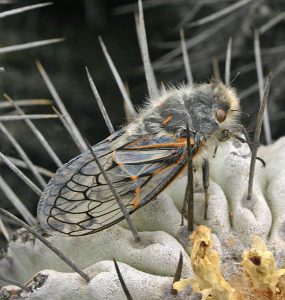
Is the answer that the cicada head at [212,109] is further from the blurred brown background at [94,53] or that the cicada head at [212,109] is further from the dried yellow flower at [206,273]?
the blurred brown background at [94,53]

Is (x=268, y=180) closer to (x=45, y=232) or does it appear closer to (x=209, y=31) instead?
(x=45, y=232)

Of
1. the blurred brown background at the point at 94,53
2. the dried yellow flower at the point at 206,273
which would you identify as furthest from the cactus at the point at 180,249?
the blurred brown background at the point at 94,53

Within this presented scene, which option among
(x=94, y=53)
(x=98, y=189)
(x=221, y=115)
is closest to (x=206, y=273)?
(x=98, y=189)

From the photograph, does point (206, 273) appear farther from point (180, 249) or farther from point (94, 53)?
point (94, 53)

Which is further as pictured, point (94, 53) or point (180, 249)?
point (94, 53)

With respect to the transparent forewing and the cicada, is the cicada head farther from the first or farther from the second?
the transparent forewing

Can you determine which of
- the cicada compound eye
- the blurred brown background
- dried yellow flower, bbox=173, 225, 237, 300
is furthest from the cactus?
the blurred brown background
